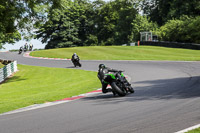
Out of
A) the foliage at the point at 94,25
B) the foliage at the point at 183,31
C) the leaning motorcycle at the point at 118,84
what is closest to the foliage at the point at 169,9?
the foliage at the point at 94,25

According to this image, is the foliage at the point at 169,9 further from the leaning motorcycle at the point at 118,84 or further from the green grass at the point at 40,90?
the leaning motorcycle at the point at 118,84

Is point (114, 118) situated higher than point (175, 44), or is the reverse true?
point (175, 44)

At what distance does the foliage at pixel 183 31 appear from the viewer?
53.4 metres

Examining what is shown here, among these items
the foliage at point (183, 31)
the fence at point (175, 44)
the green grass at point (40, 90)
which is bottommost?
the green grass at point (40, 90)

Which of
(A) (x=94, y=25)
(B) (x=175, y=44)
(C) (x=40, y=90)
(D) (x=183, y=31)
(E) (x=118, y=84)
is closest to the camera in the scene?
(E) (x=118, y=84)

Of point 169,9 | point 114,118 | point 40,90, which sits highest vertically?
point 169,9

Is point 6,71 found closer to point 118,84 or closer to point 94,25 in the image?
point 118,84

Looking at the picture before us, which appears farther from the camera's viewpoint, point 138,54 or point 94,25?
point 94,25

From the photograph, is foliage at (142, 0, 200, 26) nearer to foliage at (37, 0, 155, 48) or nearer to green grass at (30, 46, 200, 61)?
foliage at (37, 0, 155, 48)

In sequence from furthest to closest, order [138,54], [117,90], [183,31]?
1. [183,31]
2. [138,54]
3. [117,90]

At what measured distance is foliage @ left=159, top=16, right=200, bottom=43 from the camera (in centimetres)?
5338

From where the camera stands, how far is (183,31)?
2165 inches

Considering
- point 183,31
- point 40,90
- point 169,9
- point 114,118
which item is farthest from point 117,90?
point 169,9

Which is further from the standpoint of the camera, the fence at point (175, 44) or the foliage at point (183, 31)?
the foliage at point (183, 31)
